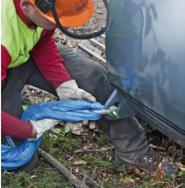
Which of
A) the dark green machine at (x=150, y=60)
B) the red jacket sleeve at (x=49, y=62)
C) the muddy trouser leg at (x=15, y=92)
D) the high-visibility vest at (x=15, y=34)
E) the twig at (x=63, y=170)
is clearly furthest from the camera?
the red jacket sleeve at (x=49, y=62)

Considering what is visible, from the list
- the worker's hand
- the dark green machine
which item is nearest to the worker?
the worker's hand

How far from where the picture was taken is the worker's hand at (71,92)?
3.27 m

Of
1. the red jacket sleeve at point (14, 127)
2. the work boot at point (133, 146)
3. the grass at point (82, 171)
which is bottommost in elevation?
the grass at point (82, 171)

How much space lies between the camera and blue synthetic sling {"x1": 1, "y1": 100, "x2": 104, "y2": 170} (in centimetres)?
316

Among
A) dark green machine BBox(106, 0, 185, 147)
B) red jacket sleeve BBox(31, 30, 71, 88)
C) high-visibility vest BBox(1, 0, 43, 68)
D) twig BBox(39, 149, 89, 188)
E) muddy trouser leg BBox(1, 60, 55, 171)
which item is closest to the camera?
dark green machine BBox(106, 0, 185, 147)

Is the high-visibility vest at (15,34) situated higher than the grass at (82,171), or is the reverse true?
the high-visibility vest at (15,34)

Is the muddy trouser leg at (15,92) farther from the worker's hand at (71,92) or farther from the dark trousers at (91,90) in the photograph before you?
the worker's hand at (71,92)

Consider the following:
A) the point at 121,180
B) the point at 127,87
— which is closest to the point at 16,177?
the point at 121,180

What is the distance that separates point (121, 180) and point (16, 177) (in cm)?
65

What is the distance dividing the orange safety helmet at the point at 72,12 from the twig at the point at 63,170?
36.9 inches

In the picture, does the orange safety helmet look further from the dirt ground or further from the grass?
the grass

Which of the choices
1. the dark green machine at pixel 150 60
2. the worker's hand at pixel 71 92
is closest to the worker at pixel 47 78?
the worker's hand at pixel 71 92

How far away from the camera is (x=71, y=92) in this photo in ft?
10.9

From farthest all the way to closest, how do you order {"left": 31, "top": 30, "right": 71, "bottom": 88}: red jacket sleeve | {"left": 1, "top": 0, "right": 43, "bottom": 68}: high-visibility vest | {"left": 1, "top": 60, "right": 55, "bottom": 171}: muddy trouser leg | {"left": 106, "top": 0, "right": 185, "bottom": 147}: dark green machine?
{"left": 31, "top": 30, "right": 71, "bottom": 88}: red jacket sleeve → {"left": 1, "top": 60, "right": 55, "bottom": 171}: muddy trouser leg → {"left": 1, "top": 0, "right": 43, "bottom": 68}: high-visibility vest → {"left": 106, "top": 0, "right": 185, "bottom": 147}: dark green machine
